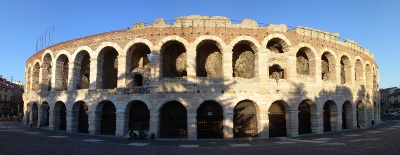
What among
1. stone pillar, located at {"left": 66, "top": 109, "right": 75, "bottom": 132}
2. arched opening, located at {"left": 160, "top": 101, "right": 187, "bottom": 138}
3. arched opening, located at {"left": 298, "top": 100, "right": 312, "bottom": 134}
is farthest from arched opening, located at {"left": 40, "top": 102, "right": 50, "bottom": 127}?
arched opening, located at {"left": 298, "top": 100, "right": 312, "bottom": 134}

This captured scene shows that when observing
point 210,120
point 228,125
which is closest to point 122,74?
point 210,120

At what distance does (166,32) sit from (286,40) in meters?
10.4

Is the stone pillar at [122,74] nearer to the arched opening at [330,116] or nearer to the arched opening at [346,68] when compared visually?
the arched opening at [330,116]

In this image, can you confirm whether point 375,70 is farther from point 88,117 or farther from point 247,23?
point 88,117

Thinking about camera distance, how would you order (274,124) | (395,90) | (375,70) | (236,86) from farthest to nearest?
1. (395,90)
2. (375,70)
3. (274,124)
4. (236,86)

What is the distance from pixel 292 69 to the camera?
23188 millimetres

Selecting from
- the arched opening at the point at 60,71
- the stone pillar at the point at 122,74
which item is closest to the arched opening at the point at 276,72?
the stone pillar at the point at 122,74

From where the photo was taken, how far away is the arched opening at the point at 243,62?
24.7 meters

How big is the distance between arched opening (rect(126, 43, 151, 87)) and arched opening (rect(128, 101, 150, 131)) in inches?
75.3

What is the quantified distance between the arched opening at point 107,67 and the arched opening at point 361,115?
26.7 m

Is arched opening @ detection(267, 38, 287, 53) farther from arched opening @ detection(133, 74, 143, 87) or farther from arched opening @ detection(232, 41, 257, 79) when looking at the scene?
arched opening @ detection(133, 74, 143, 87)

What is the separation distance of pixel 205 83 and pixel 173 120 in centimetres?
414

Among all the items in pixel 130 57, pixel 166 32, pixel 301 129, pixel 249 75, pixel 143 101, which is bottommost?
pixel 301 129

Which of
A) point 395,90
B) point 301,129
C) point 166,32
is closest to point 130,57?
point 166,32
